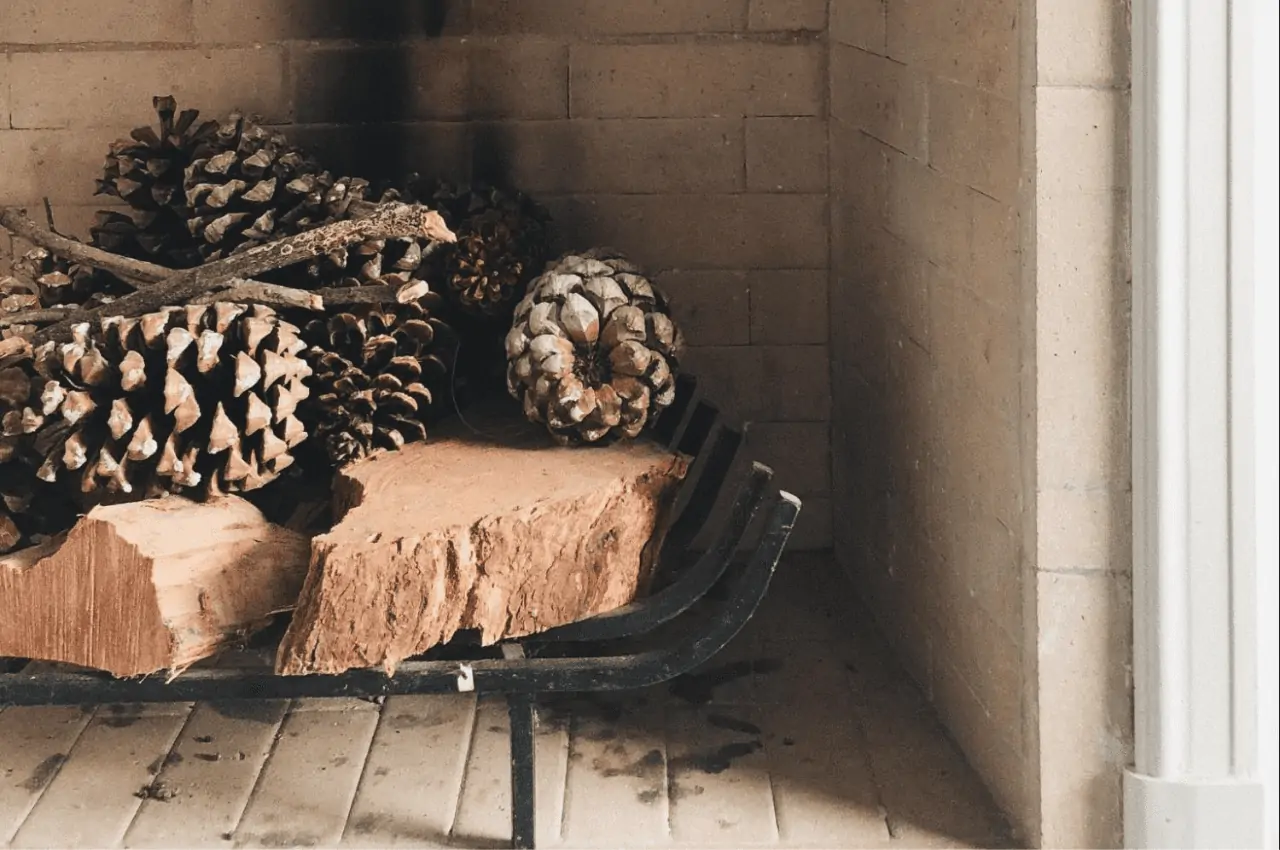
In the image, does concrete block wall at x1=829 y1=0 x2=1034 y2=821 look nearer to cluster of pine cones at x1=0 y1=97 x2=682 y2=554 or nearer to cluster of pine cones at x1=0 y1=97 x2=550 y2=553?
cluster of pine cones at x1=0 y1=97 x2=682 y2=554

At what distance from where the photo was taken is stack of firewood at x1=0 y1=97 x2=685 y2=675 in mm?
1681

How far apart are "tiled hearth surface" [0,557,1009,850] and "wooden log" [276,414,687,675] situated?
0.87ft

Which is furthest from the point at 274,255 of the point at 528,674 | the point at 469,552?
the point at 528,674

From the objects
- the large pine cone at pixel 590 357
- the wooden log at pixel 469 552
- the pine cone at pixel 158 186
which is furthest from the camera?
the pine cone at pixel 158 186

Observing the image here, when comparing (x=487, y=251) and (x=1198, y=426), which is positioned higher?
(x=487, y=251)

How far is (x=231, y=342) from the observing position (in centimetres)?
184

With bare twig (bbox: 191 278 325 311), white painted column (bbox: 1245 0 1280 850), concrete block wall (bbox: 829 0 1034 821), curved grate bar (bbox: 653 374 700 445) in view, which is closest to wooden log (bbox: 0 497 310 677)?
bare twig (bbox: 191 278 325 311)

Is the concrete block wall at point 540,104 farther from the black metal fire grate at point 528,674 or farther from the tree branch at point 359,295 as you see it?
the black metal fire grate at point 528,674

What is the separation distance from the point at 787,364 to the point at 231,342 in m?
1.14

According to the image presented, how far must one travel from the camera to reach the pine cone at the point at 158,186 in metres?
2.15

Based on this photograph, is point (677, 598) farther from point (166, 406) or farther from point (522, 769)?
point (166, 406)

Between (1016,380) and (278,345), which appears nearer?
(1016,380)

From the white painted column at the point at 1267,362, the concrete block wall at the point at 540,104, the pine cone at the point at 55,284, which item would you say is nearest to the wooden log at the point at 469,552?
the pine cone at the point at 55,284

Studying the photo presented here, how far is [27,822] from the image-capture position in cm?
184
